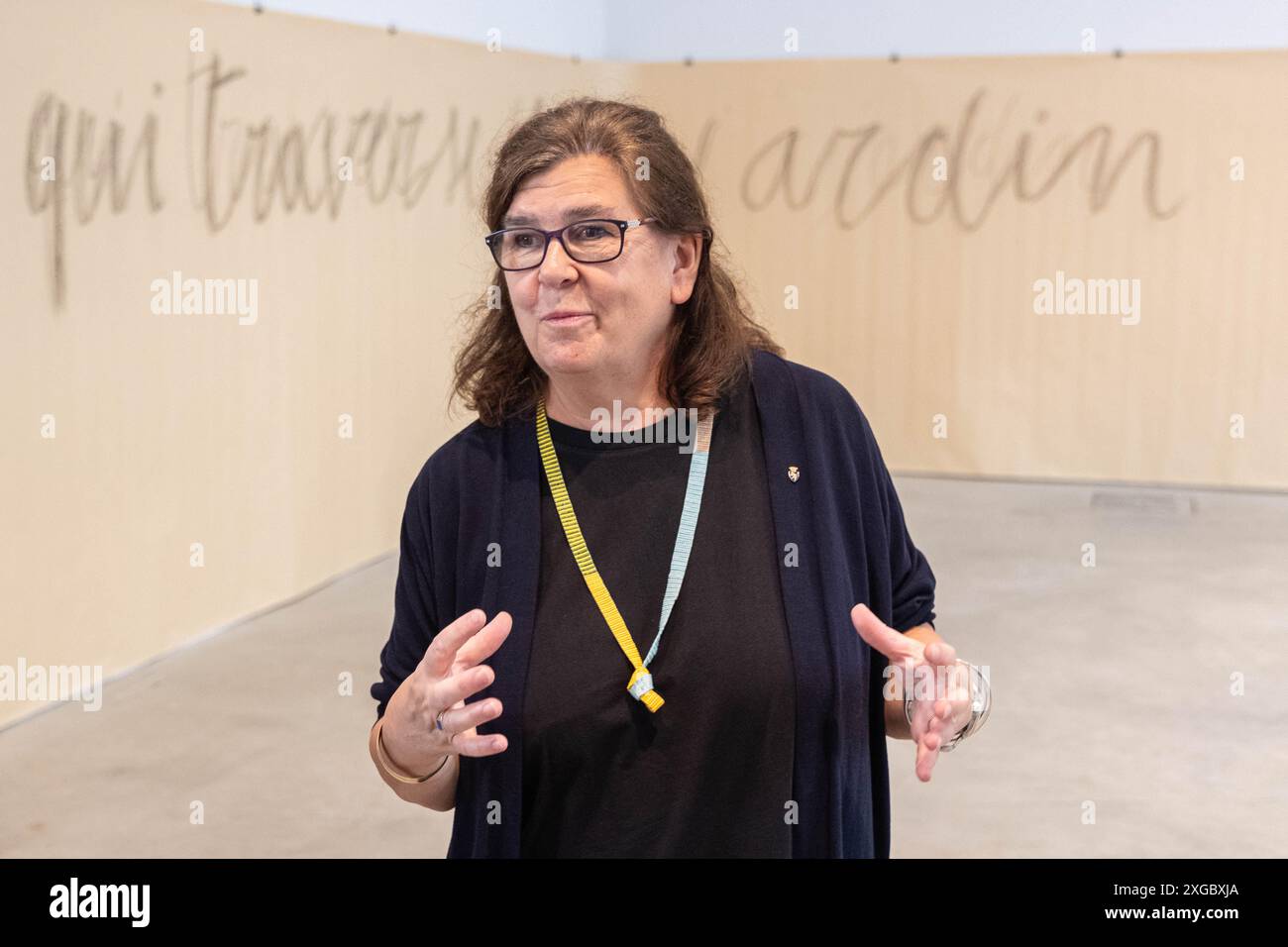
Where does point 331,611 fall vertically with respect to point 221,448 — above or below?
below

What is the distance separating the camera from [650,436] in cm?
176

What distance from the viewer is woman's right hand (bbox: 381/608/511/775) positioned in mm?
1471

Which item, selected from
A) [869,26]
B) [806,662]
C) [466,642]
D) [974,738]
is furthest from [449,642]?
[869,26]

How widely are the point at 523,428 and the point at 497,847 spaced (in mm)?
498

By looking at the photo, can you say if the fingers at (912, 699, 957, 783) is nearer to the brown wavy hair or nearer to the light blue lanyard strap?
the light blue lanyard strap

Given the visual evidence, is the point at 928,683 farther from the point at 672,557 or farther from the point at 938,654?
the point at 672,557

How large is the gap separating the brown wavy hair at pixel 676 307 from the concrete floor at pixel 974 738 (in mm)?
2269

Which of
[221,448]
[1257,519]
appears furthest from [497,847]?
[1257,519]

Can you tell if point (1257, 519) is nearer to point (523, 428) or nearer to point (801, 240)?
point (801, 240)

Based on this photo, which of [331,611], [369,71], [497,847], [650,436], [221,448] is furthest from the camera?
[369,71]

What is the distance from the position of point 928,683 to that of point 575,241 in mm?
645

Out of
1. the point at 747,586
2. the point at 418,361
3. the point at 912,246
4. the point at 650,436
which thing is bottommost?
the point at 747,586

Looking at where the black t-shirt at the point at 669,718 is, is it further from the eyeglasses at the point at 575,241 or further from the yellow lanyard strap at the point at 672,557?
the eyeglasses at the point at 575,241

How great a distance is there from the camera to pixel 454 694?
148cm
